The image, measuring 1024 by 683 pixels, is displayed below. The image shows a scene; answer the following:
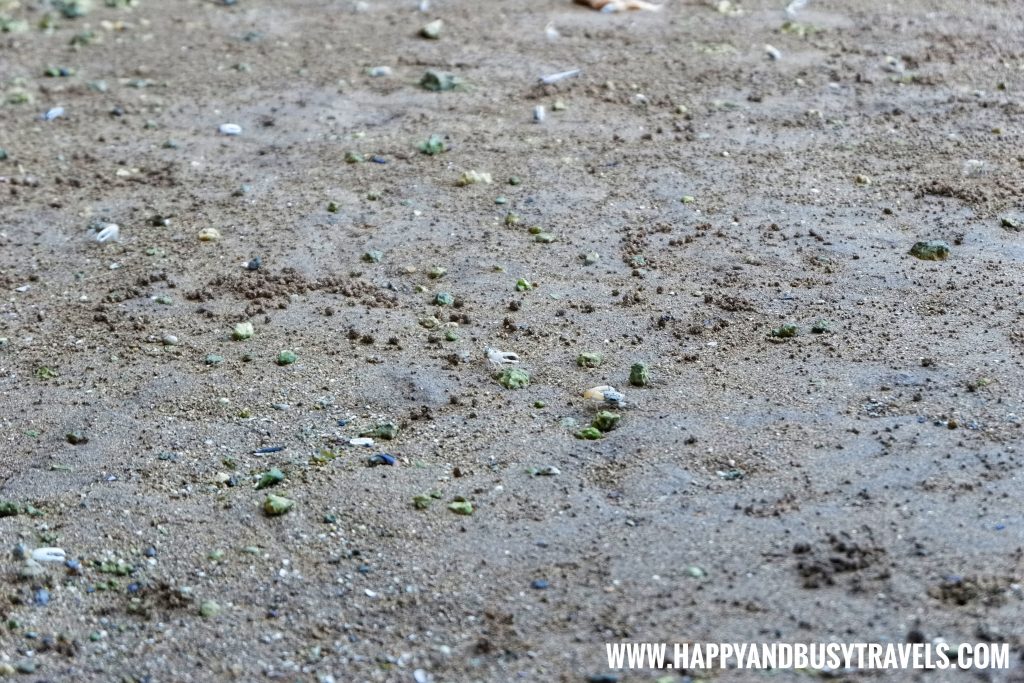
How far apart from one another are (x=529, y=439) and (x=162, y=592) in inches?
43.1

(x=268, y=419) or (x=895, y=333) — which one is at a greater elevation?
(x=895, y=333)

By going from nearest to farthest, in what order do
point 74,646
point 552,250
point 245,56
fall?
point 74,646 → point 552,250 → point 245,56

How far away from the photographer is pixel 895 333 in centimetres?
381

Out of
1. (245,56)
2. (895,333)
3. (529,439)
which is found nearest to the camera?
(529,439)

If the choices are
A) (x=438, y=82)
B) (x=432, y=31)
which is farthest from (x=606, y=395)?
→ (x=432, y=31)

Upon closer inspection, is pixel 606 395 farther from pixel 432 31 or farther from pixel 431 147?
pixel 432 31

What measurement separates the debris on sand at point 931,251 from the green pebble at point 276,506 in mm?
2483

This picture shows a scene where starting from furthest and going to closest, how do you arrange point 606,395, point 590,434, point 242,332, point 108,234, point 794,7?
point 794,7 → point 108,234 → point 242,332 → point 606,395 → point 590,434

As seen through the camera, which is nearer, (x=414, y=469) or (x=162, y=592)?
(x=162, y=592)

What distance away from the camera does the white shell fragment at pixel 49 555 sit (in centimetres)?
297

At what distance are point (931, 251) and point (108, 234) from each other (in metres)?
3.15

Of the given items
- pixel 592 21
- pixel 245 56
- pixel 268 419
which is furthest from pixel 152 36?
pixel 268 419

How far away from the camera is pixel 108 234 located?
4.68 m

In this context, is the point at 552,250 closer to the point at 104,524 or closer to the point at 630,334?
the point at 630,334
